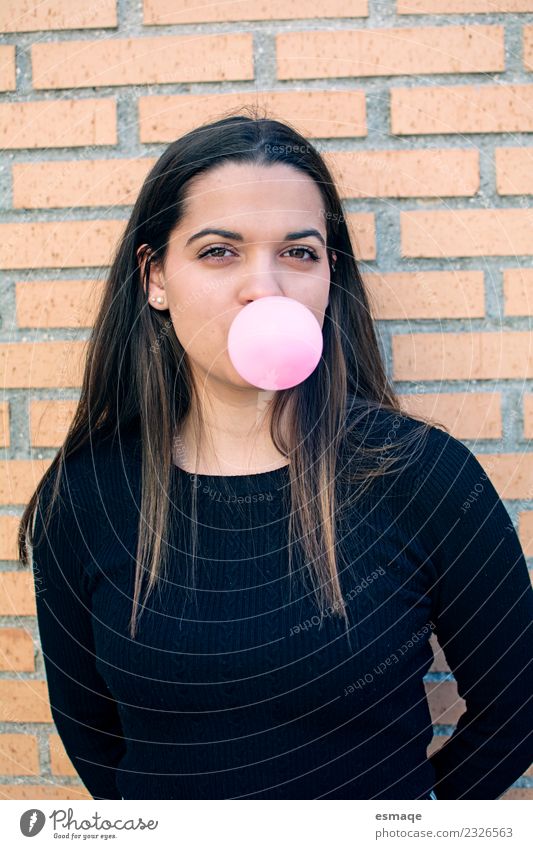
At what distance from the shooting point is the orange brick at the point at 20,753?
1.65 meters

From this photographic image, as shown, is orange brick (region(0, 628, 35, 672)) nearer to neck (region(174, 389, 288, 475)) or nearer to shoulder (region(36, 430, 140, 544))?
shoulder (region(36, 430, 140, 544))

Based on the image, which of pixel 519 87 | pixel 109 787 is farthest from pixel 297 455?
pixel 519 87

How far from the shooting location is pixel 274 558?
1.23m

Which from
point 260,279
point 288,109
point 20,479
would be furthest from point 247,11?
point 20,479

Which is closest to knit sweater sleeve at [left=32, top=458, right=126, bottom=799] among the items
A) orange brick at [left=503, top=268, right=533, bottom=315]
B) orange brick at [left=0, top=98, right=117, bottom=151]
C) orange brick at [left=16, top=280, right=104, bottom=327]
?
orange brick at [left=16, top=280, right=104, bottom=327]

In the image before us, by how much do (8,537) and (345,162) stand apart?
1.06 m

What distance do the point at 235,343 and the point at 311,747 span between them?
2.08 ft

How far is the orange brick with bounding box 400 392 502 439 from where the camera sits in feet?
5.06

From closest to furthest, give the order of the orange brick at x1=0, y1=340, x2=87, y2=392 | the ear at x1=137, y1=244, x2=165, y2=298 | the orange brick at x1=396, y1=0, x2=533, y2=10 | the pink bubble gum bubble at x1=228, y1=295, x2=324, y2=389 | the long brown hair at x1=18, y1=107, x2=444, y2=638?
the pink bubble gum bubble at x1=228, y1=295, x2=324, y2=389, the long brown hair at x1=18, y1=107, x2=444, y2=638, the ear at x1=137, y1=244, x2=165, y2=298, the orange brick at x1=396, y1=0, x2=533, y2=10, the orange brick at x1=0, y1=340, x2=87, y2=392

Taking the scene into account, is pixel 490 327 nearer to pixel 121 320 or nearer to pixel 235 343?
pixel 235 343

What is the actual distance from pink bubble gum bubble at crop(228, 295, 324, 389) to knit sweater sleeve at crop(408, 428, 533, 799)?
10.7 inches

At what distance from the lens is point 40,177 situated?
1.58 m

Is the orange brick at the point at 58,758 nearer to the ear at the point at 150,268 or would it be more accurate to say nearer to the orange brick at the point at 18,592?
the orange brick at the point at 18,592

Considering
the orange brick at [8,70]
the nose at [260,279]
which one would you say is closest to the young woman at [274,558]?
the nose at [260,279]
